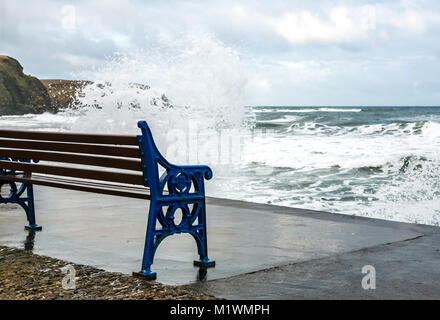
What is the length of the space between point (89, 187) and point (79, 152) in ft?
1.09

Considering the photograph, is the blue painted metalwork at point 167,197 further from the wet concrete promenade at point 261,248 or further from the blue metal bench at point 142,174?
the wet concrete promenade at point 261,248

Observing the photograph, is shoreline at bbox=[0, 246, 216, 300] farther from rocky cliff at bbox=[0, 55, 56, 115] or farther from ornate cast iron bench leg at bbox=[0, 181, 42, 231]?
rocky cliff at bbox=[0, 55, 56, 115]

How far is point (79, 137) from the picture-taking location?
429cm

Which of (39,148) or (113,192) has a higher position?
(39,148)

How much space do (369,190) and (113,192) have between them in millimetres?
8535

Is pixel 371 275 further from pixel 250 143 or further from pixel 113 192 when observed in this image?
pixel 250 143

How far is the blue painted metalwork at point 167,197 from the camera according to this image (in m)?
3.74

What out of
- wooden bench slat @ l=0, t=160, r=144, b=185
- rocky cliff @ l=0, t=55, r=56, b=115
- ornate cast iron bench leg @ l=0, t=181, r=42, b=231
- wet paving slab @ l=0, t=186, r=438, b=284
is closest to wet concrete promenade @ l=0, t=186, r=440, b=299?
wet paving slab @ l=0, t=186, r=438, b=284

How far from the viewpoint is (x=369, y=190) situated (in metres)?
12.1

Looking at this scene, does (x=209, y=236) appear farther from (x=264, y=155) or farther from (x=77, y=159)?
(x=264, y=155)

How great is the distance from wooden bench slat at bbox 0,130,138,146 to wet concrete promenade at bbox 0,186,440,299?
827 millimetres

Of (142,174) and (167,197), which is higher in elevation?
(142,174)

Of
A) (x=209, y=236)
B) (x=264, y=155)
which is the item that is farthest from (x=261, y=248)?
(x=264, y=155)
